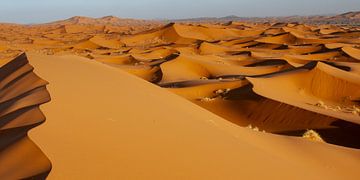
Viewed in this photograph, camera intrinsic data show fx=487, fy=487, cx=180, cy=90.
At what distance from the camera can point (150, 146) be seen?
5137mm

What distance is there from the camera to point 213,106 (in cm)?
1323

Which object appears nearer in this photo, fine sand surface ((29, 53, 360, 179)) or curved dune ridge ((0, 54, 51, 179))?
curved dune ridge ((0, 54, 51, 179))

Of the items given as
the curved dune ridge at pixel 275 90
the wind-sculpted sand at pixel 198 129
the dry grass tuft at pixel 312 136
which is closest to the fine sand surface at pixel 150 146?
the wind-sculpted sand at pixel 198 129

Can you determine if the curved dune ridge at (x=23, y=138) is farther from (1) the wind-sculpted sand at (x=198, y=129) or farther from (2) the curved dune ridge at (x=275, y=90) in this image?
(2) the curved dune ridge at (x=275, y=90)

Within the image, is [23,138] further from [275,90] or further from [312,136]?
[275,90]

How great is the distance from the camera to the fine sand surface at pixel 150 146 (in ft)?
14.6

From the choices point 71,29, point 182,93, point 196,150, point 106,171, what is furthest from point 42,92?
point 71,29

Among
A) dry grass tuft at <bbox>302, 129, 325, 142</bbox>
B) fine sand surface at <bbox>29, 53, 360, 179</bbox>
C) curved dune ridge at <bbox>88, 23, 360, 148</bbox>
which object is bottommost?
curved dune ridge at <bbox>88, 23, 360, 148</bbox>

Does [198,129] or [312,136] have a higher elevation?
[198,129]

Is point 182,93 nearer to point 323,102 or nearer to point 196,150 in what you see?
point 323,102

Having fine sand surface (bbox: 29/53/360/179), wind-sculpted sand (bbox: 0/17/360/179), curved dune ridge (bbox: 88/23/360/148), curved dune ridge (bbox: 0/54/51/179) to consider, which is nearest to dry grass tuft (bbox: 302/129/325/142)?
wind-sculpted sand (bbox: 0/17/360/179)

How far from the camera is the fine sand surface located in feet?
14.6

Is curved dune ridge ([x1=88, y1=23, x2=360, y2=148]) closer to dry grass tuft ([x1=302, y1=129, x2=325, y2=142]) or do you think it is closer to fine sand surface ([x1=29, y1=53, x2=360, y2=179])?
dry grass tuft ([x1=302, y1=129, x2=325, y2=142])

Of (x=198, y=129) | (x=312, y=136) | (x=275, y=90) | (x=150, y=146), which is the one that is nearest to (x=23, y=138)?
(x=150, y=146)
